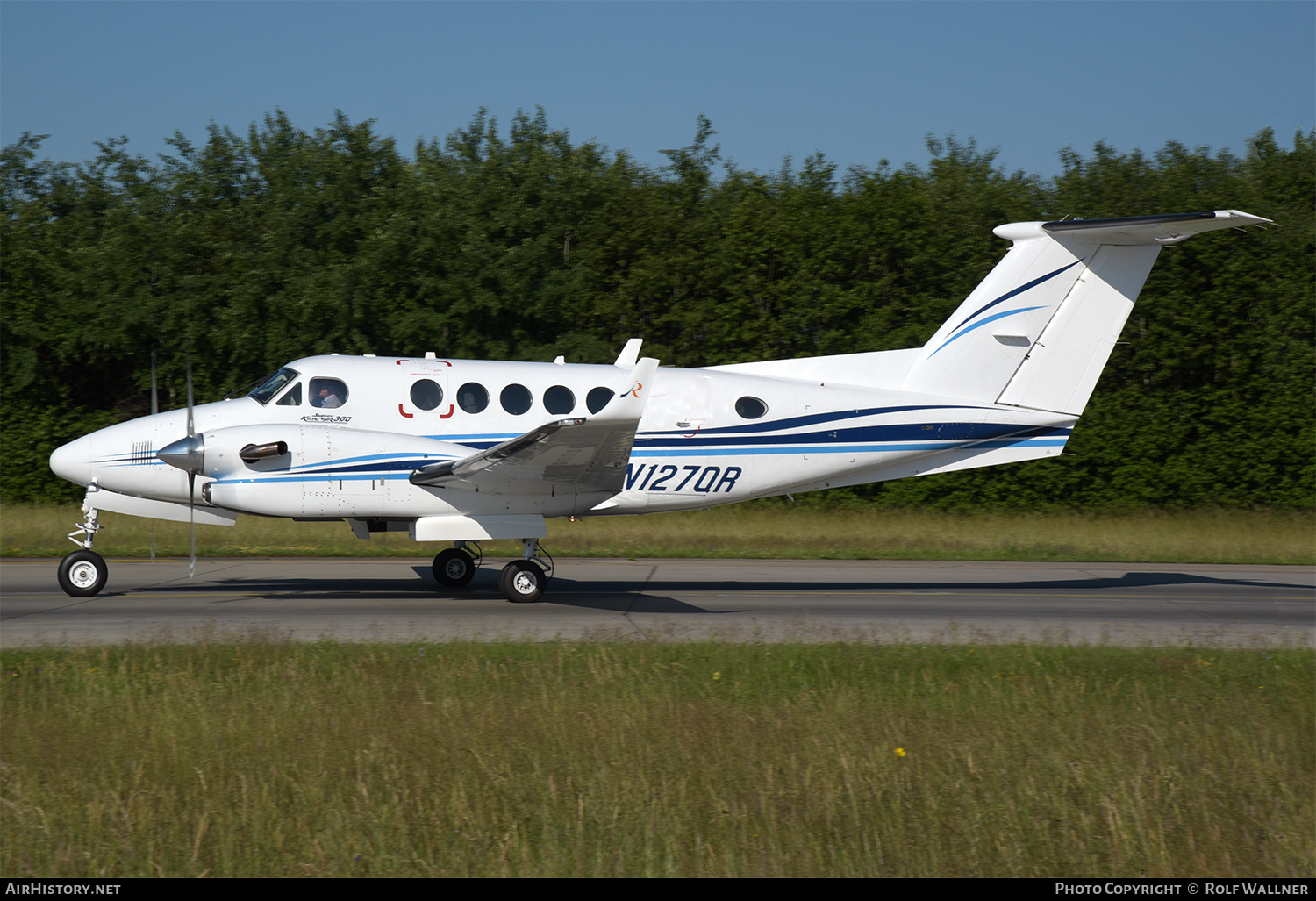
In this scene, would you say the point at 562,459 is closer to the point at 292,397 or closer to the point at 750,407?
the point at 750,407

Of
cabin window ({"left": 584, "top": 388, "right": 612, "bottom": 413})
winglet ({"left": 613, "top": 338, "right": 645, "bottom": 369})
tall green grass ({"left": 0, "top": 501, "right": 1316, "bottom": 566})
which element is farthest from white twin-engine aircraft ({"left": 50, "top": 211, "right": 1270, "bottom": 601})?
tall green grass ({"left": 0, "top": 501, "right": 1316, "bottom": 566})

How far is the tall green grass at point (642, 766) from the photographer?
4.67 metres

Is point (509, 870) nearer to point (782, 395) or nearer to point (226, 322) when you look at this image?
point (782, 395)

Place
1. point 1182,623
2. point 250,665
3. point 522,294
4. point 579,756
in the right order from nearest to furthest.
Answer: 1. point 579,756
2. point 250,665
3. point 1182,623
4. point 522,294

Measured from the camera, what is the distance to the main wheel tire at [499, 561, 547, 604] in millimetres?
12414

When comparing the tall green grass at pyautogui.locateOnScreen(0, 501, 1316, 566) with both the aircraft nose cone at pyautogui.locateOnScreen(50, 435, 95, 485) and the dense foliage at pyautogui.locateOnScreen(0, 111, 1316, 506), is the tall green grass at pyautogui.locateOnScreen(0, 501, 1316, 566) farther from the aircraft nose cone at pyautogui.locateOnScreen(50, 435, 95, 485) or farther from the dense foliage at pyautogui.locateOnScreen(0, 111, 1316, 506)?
the aircraft nose cone at pyautogui.locateOnScreen(50, 435, 95, 485)

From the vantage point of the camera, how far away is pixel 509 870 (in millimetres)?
4527

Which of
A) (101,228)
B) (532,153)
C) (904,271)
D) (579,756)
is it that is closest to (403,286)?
(532,153)

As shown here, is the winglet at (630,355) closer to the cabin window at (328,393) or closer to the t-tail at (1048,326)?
the cabin window at (328,393)

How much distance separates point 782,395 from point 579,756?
814cm

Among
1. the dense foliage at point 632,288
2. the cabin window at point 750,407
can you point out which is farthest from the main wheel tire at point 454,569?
the dense foliage at point 632,288

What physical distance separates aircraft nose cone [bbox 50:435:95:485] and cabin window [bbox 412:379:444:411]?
3794 millimetres

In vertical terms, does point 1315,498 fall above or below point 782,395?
below
